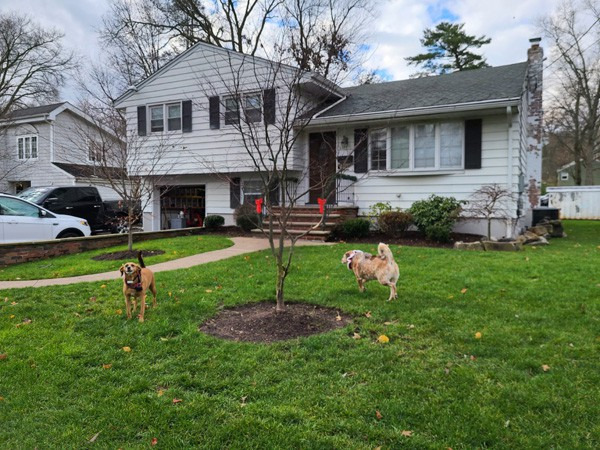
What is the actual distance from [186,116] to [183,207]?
3.82 metres

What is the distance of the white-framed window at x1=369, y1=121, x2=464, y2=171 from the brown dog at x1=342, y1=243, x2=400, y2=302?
7.10m

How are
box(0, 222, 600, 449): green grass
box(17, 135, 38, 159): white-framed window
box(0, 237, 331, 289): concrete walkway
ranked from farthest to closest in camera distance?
box(17, 135, 38, 159): white-framed window
box(0, 237, 331, 289): concrete walkway
box(0, 222, 600, 449): green grass

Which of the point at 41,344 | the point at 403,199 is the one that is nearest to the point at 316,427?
the point at 41,344

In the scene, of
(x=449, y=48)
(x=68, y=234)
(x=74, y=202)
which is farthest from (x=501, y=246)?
(x=449, y=48)

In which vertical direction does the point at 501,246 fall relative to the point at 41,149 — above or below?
below

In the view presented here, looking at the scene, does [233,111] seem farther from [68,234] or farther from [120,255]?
[68,234]

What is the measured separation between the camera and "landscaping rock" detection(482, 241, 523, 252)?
349 inches

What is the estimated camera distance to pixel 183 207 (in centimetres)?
1664

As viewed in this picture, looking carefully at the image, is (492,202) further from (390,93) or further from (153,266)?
(153,266)

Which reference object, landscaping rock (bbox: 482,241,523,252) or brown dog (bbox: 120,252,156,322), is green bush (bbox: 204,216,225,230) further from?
brown dog (bbox: 120,252,156,322)

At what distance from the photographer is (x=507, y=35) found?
17109 millimetres

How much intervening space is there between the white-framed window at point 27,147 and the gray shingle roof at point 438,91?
1873 centimetres

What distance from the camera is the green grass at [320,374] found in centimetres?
241

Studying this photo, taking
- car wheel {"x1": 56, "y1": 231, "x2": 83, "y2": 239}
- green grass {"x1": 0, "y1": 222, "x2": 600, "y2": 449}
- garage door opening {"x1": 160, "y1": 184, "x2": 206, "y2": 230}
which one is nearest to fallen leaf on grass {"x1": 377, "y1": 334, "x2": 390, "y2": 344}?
green grass {"x1": 0, "y1": 222, "x2": 600, "y2": 449}
